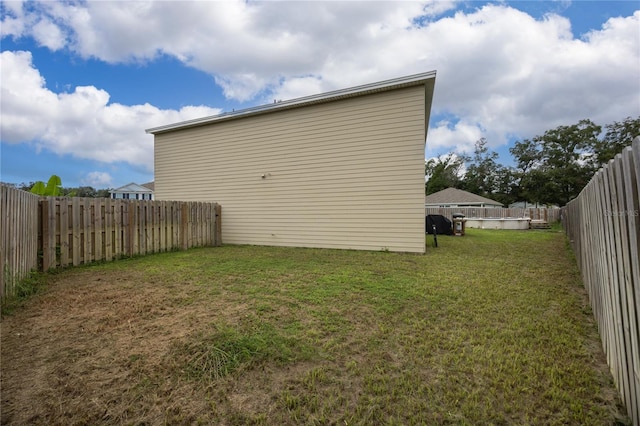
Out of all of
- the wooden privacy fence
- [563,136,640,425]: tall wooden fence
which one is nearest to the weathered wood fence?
the wooden privacy fence

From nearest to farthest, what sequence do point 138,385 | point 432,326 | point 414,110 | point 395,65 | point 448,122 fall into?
point 138,385 → point 432,326 → point 414,110 → point 395,65 → point 448,122

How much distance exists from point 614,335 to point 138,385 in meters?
3.29

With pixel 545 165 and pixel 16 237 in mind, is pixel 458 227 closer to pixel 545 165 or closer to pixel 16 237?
pixel 16 237

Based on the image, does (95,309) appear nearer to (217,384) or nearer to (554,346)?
(217,384)

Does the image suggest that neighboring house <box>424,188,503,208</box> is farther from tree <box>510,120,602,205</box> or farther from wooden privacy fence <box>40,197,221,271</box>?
wooden privacy fence <box>40,197,221,271</box>

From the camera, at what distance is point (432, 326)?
2.85 metres

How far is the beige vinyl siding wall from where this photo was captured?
25.6ft

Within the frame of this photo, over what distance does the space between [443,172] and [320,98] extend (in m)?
40.1

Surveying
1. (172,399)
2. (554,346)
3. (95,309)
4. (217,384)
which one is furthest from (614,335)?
(95,309)

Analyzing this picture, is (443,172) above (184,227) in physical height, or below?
above

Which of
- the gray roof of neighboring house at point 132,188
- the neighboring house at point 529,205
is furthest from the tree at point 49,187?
the neighboring house at point 529,205

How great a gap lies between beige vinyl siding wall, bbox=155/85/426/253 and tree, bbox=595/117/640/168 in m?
36.1

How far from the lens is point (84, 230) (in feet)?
19.8

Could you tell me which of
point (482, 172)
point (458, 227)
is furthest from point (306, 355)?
point (482, 172)
